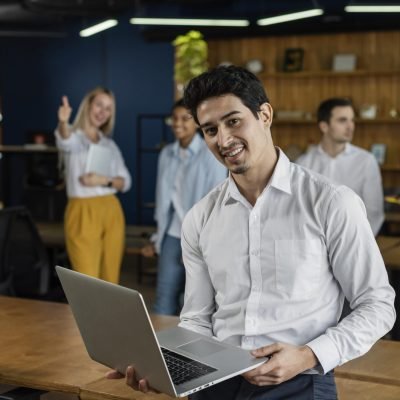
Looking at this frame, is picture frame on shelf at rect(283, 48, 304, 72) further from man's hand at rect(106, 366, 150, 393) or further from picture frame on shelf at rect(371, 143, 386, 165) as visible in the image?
man's hand at rect(106, 366, 150, 393)

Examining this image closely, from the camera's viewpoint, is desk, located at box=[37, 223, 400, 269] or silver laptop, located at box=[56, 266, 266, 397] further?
desk, located at box=[37, 223, 400, 269]

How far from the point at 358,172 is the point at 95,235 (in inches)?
73.1

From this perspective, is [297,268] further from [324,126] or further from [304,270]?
[324,126]

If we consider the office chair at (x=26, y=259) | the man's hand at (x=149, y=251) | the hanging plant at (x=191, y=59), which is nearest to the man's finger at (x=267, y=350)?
the office chair at (x=26, y=259)

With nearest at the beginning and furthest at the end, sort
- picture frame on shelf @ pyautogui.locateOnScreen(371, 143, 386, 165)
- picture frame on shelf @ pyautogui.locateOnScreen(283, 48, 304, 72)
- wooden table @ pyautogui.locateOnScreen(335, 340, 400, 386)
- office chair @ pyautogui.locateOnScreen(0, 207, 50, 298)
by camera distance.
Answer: wooden table @ pyautogui.locateOnScreen(335, 340, 400, 386), office chair @ pyautogui.locateOnScreen(0, 207, 50, 298), picture frame on shelf @ pyautogui.locateOnScreen(371, 143, 386, 165), picture frame on shelf @ pyautogui.locateOnScreen(283, 48, 304, 72)

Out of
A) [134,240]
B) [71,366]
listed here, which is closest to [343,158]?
[134,240]

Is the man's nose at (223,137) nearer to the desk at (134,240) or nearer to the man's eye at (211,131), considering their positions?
the man's eye at (211,131)

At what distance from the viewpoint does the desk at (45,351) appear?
2.39 m

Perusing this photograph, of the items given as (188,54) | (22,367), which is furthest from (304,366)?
(188,54)

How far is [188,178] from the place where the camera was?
4.84 meters

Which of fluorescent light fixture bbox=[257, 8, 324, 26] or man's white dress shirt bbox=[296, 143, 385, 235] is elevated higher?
fluorescent light fixture bbox=[257, 8, 324, 26]

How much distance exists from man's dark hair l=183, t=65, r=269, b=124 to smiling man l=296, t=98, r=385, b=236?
339 centimetres

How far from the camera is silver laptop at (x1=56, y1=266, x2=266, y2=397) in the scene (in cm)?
180

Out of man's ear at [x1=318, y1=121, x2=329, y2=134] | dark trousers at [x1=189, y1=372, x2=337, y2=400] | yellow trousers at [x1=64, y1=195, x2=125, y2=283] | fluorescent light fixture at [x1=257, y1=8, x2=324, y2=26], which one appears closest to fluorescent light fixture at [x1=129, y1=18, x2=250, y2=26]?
fluorescent light fixture at [x1=257, y1=8, x2=324, y2=26]
